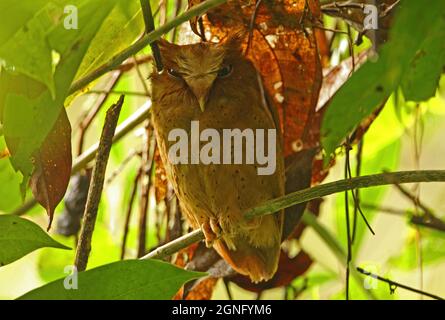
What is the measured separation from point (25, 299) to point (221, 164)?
1.53 feet

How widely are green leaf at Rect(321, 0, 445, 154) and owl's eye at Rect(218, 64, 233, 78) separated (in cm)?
58

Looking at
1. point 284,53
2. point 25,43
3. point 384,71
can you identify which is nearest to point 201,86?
point 284,53

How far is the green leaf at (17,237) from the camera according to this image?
912mm

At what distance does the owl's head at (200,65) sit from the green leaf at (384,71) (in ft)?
1.81

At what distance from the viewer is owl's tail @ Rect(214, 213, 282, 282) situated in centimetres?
135

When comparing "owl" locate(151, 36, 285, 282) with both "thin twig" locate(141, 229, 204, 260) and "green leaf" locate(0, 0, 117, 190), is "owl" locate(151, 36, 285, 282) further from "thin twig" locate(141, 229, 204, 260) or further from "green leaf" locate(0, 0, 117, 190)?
"green leaf" locate(0, 0, 117, 190)

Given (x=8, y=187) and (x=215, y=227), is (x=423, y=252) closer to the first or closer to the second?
(x=215, y=227)

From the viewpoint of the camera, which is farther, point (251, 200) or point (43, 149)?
point (251, 200)

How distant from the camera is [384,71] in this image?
0.62m

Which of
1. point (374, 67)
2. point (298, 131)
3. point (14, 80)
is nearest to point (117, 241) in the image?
point (298, 131)

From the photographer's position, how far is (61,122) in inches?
40.5

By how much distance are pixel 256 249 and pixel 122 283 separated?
526 mm

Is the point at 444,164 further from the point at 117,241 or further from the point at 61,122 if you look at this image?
the point at 61,122

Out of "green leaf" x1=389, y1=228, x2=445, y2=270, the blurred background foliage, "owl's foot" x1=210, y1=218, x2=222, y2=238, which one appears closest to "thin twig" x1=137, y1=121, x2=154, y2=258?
the blurred background foliage
